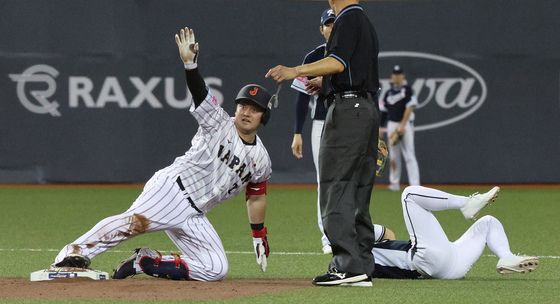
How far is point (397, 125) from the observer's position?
16.9 meters

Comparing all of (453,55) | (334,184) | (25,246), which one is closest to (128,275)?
(334,184)

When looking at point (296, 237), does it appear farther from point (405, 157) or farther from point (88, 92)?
point (88, 92)

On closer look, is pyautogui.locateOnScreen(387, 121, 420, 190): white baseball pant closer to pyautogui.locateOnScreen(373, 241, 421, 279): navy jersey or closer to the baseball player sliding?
pyautogui.locateOnScreen(373, 241, 421, 279): navy jersey

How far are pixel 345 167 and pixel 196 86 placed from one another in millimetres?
1080

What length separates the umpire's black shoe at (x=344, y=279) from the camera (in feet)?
24.3

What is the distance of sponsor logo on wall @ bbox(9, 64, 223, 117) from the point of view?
1712 cm

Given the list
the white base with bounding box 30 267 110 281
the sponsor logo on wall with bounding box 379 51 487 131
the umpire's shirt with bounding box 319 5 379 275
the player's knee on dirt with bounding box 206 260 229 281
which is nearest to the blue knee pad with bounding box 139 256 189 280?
the player's knee on dirt with bounding box 206 260 229 281

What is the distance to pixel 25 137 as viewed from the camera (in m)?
17.2

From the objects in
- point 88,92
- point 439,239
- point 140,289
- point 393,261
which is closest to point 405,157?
point 88,92

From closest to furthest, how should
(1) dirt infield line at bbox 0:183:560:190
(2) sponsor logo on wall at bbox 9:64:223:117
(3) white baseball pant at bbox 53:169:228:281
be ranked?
(3) white baseball pant at bbox 53:169:228:281 < (2) sponsor logo on wall at bbox 9:64:223:117 < (1) dirt infield line at bbox 0:183:560:190

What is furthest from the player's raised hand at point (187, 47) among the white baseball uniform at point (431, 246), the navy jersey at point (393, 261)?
the navy jersey at point (393, 261)

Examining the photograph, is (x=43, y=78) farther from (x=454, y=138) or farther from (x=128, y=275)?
(x=128, y=275)

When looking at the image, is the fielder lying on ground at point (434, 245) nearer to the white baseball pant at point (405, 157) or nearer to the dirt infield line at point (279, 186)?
the white baseball pant at point (405, 157)

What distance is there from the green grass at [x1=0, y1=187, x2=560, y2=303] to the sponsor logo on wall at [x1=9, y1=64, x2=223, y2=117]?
50.2 inches
